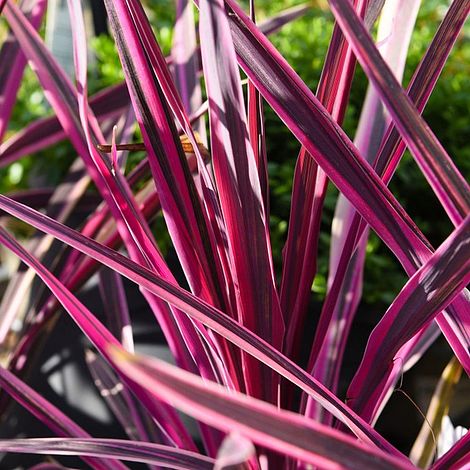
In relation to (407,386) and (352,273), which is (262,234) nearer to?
(352,273)

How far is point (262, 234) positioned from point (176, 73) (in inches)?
11.9

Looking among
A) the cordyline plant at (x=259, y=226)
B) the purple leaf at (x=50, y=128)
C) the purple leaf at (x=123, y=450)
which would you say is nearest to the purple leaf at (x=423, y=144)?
the cordyline plant at (x=259, y=226)

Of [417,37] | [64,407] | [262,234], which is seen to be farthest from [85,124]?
[417,37]

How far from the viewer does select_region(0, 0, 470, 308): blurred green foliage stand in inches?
36.2

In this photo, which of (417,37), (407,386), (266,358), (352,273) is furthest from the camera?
(417,37)

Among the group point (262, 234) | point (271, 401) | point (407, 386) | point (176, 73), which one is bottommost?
point (407, 386)

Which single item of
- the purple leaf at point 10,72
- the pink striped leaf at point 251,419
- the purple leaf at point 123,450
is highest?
the purple leaf at point 10,72

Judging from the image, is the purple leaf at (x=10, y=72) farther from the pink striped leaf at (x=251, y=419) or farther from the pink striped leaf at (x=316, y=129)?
the pink striped leaf at (x=251, y=419)

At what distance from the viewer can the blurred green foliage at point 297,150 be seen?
918 mm

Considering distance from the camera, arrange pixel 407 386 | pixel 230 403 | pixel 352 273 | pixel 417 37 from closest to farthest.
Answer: pixel 230 403 → pixel 352 273 → pixel 407 386 → pixel 417 37

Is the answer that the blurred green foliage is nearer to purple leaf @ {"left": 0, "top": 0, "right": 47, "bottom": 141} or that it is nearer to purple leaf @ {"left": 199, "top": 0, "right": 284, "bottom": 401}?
purple leaf @ {"left": 0, "top": 0, "right": 47, "bottom": 141}

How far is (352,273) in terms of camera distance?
63cm

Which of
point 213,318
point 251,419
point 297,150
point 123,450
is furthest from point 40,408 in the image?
point 297,150

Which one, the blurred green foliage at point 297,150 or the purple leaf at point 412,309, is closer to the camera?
the purple leaf at point 412,309
